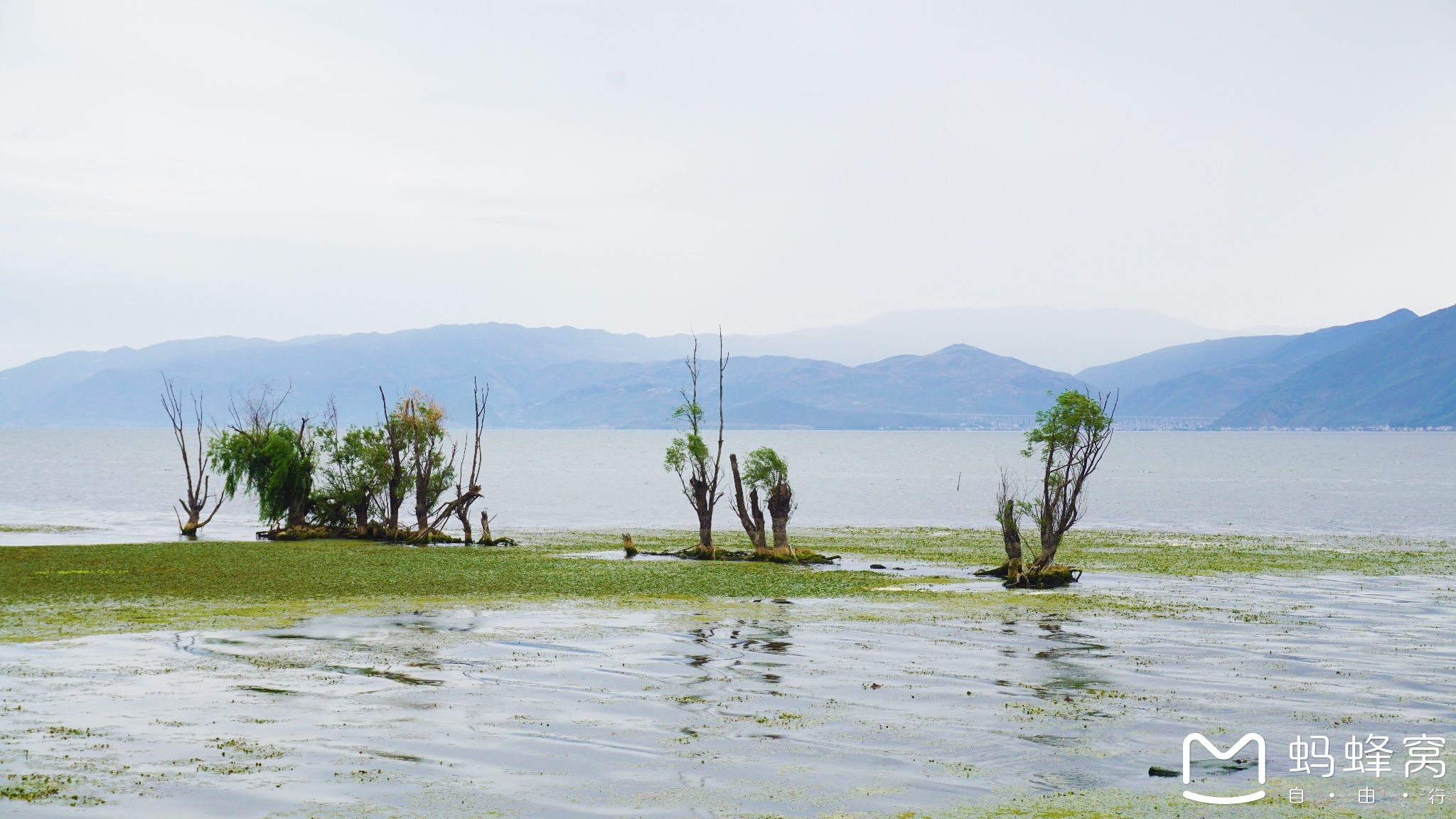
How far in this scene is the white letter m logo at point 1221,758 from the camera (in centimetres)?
1435

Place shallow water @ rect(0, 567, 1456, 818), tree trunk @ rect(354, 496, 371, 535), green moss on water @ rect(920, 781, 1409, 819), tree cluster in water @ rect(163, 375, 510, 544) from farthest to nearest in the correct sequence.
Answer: tree trunk @ rect(354, 496, 371, 535) → tree cluster in water @ rect(163, 375, 510, 544) → shallow water @ rect(0, 567, 1456, 818) → green moss on water @ rect(920, 781, 1409, 819)

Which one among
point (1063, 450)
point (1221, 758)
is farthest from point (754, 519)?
point (1221, 758)

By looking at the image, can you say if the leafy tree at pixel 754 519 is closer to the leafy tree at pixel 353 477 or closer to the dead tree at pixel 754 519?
the dead tree at pixel 754 519

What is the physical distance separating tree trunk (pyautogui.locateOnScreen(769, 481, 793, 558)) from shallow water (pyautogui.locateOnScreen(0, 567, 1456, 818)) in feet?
51.1

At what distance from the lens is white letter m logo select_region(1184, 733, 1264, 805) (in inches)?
565

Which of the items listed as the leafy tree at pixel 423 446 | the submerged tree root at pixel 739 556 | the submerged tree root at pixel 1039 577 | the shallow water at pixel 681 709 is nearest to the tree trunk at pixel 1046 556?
the submerged tree root at pixel 1039 577

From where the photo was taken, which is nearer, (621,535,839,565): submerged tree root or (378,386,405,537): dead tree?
(621,535,839,565): submerged tree root

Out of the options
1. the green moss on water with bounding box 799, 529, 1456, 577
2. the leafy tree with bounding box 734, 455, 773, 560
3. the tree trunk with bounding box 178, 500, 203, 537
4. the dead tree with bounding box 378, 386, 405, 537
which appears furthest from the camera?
the tree trunk with bounding box 178, 500, 203, 537

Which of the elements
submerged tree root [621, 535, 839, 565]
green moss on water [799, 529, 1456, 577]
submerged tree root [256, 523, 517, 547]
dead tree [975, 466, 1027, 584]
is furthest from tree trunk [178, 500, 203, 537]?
dead tree [975, 466, 1027, 584]

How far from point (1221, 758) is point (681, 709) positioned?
8512 millimetres

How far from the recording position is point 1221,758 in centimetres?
1639

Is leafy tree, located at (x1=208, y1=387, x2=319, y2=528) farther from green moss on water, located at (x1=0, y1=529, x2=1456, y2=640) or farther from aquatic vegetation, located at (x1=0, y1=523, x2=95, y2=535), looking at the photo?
aquatic vegetation, located at (x1=0, y1=523, x2=95, y2=535)

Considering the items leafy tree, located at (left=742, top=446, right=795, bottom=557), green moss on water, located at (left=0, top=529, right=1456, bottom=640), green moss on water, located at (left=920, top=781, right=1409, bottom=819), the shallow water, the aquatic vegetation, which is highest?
leafy tree, located at (left=742, top=446, right=795, bottom=557)

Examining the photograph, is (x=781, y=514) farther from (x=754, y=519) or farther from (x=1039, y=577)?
(x=1039, y=577)
